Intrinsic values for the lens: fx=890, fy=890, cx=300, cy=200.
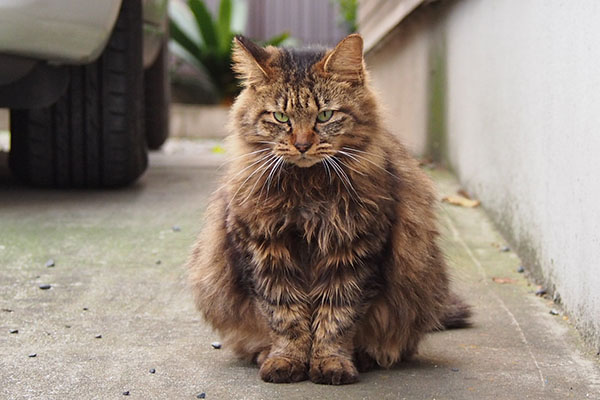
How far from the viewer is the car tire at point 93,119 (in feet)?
16.4

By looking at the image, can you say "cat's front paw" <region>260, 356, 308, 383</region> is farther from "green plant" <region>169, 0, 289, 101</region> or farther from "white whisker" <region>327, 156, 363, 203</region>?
"green plant" <region>169, 0, 289, 101</region>

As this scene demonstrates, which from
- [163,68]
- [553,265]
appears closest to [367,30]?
A: [163,68]

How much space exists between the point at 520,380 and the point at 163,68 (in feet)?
16.7

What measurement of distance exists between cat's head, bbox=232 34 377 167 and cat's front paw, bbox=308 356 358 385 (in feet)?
2.02

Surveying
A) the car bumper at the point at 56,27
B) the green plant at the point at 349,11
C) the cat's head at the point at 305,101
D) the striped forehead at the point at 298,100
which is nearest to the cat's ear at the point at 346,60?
the cat's head at the point at 305,101

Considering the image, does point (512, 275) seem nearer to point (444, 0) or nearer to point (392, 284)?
point (392, 284)

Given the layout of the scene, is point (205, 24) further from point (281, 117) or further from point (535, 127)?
point (281, 117)

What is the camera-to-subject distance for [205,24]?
11445 millimetres

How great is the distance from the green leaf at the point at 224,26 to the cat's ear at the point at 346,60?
878cm

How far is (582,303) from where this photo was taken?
10.4 feet

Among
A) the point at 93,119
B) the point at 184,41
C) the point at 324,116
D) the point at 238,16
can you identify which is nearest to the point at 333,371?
the point at 324,116

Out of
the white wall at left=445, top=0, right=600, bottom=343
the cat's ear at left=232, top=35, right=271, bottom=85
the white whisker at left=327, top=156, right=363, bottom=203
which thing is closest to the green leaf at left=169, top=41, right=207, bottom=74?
the white wall at left=445, top=0, right=600, bottom=343

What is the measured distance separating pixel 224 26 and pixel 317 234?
915 cm

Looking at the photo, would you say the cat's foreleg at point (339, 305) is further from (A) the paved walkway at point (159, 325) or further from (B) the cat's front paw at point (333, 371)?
(A) the paved walkway at point (159, 325)
